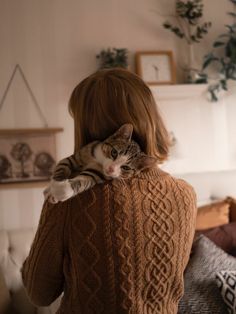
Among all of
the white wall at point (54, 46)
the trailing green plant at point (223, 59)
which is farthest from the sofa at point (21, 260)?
the trailing green plant at point (223, 59)

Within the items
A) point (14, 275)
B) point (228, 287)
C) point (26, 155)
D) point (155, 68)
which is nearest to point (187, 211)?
point (228, 287)

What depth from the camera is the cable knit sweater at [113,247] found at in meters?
0.71

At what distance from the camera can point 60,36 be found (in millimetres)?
2072

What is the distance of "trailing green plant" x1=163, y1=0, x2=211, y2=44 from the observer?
214 cm

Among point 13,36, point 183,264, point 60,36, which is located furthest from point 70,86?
point 183,264

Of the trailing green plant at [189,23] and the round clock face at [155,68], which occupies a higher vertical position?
the trailing green plant at [189,23]

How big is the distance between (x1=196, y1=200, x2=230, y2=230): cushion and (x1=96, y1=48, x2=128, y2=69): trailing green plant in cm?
104

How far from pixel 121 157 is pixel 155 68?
1536 mm

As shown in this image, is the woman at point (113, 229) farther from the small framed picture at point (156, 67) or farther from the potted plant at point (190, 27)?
the potted plant at point (190, 27)

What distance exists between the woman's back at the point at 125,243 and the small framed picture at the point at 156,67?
1458mm

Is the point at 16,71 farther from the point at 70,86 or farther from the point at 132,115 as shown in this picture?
the point at 132,115

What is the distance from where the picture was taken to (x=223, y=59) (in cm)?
228

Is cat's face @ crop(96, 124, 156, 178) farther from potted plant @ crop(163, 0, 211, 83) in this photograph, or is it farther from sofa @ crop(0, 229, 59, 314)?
potted plant @ crop(163, 0, 211, 83)

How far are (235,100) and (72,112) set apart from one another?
1.80 meters
